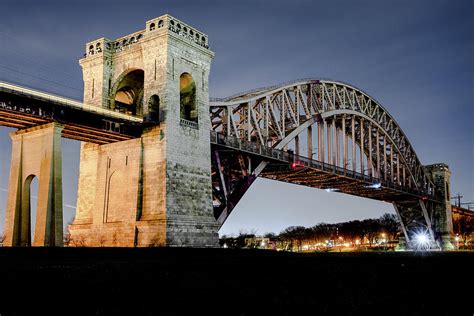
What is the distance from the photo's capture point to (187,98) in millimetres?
42000

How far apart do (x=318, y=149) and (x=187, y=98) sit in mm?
29701

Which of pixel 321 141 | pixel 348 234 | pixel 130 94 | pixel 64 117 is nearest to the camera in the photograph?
pixel 64 117

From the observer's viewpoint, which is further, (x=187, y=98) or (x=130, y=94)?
(x=130, y=94)

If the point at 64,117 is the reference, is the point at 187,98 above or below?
above

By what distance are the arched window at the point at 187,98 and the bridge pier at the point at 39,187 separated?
11.5 meters

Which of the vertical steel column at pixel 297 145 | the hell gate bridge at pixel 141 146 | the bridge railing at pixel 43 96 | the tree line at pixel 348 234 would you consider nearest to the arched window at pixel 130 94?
the hell gate bridge at pixel 141 146

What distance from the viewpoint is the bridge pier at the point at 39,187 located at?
102 feet

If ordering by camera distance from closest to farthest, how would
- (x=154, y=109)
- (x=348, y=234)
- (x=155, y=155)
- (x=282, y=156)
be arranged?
1. (x=155, y=155)
2. (x=154, y=109)
3. (x=282, y=156)
4. (x=348, y=234)

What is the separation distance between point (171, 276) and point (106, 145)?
86.1ft

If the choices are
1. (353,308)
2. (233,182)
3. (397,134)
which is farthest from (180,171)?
(397,134)

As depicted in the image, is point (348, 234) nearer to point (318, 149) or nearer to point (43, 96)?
point (318, 149)

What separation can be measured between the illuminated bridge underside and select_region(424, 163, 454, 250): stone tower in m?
87.1

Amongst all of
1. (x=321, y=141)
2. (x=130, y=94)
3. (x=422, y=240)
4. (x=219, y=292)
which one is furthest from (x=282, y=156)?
(x=422, y=240)

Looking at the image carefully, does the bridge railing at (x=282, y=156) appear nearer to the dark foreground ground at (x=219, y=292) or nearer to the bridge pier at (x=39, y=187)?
the bridge pier at (x=39, y=187)
